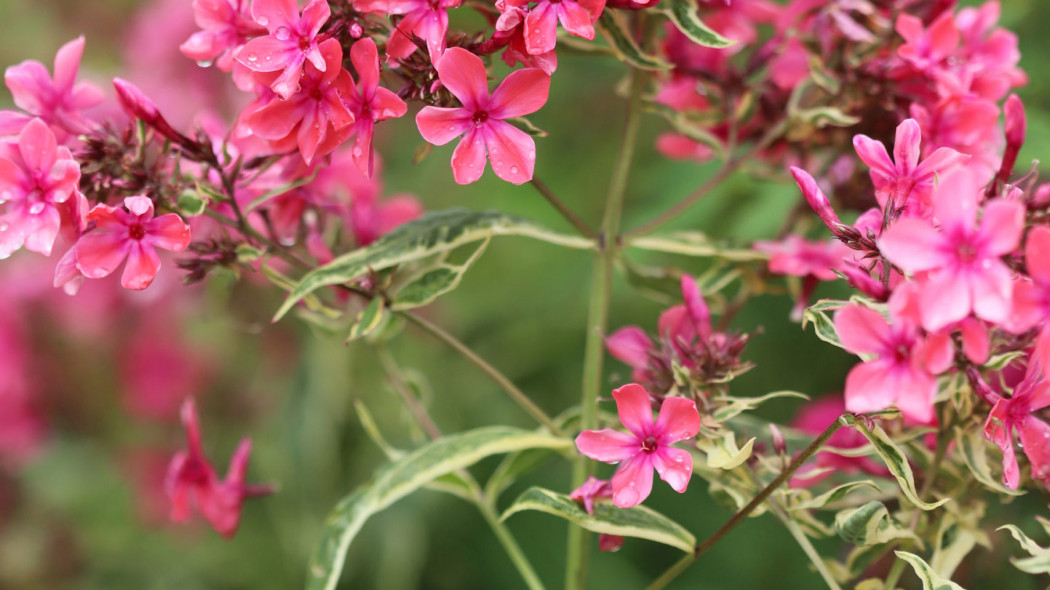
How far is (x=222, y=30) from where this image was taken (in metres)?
0.64

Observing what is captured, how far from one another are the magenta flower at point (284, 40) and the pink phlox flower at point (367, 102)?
0.09 ft

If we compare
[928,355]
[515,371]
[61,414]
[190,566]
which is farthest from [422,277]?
[61,414]

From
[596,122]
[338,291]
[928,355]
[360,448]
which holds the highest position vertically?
[928,355]

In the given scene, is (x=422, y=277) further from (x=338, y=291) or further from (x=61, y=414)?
(x=61, y=414)

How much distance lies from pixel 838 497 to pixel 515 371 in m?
0.80

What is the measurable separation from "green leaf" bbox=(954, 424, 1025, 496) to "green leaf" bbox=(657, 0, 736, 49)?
1.04 ft

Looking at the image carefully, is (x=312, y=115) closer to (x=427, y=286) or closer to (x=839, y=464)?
(x=427, y=286)

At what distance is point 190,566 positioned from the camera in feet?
4.32

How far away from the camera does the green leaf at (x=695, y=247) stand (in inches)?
28.8

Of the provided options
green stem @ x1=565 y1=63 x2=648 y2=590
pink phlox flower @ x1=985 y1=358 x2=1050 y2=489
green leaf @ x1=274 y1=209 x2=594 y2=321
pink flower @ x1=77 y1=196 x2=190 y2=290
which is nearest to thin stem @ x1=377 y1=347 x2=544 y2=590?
green stem @ x1=565 y1=63 x2=648 y2=590

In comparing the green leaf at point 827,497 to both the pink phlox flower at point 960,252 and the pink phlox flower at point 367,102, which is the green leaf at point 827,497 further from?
the pink phlox flower at point 367,102

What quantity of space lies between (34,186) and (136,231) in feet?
0.23

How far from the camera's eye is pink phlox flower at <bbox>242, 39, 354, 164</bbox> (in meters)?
0.56

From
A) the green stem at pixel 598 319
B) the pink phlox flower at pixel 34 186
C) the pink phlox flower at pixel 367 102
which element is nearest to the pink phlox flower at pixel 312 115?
the pink phlox flower at pixel 367 102
